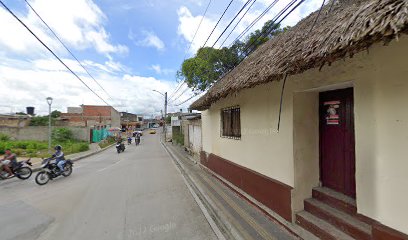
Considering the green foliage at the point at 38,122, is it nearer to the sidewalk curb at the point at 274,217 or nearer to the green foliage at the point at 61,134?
the green foliage at the point at 61,134

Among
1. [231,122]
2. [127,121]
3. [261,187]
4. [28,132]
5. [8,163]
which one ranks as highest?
[127,121]

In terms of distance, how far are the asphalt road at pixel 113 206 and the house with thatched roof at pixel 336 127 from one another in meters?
1.78

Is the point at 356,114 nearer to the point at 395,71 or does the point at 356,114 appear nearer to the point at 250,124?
the point at 395,71

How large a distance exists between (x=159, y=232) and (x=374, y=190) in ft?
11.5

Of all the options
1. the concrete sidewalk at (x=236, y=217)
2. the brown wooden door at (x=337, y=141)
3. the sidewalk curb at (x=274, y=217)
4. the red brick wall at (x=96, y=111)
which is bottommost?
the concrete sidewalk at (x=236, y=217)

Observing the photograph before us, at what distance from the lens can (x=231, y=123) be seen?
8.04m

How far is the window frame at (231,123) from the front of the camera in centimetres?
737

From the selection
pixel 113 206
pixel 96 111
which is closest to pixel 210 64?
pixel 113 206

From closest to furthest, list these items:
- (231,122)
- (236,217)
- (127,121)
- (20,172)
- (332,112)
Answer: (332,112) → (236,217) → (231,122) → (20,172) → (127,121)

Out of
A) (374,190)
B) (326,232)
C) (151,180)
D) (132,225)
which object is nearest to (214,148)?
(151,180)

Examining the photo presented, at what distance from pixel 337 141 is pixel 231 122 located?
407 cm

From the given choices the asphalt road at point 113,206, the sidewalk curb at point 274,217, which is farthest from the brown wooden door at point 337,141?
the asphalt road at point 113,206

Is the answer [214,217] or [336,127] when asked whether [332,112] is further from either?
[214,217]

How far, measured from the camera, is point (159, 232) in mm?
4578
